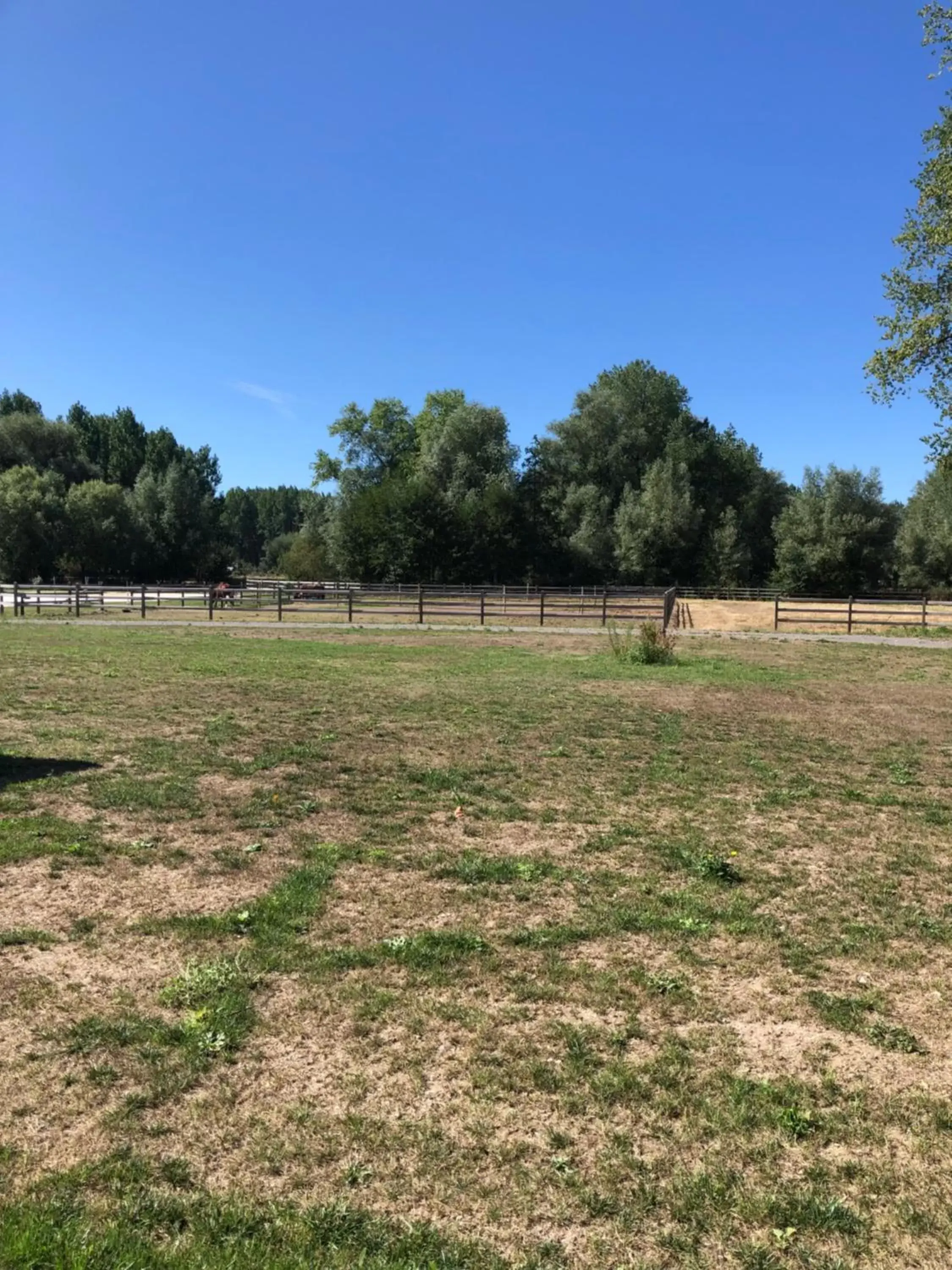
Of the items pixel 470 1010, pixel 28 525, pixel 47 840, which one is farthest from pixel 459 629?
pixel 28 525

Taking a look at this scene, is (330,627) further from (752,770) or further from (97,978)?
(97,978)

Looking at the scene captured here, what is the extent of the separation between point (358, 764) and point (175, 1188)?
6101 mm

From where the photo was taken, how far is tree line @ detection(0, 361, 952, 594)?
57812mm

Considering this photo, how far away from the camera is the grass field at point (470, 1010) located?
2645mm

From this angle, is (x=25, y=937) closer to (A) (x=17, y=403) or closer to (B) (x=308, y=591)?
(B) (x=308, y=591)

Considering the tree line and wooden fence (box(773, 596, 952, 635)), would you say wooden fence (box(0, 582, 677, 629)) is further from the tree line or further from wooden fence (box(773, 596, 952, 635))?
the tree line

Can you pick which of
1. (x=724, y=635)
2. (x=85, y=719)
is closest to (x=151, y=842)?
(x=85, y=719)

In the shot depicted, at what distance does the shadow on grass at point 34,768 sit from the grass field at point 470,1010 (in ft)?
0.17

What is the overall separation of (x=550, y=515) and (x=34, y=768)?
192ft

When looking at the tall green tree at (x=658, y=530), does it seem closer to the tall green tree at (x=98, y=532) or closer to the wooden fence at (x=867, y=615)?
the wooden fence at (x=867, y=615)

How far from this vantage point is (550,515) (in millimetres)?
64375

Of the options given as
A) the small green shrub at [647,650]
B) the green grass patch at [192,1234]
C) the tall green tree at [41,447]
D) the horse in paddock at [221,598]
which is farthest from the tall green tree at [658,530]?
the green grass patch at [192,1234]

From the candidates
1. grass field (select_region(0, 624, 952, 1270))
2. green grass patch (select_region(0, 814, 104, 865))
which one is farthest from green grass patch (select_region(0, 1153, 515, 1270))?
green grass patch (select_region(0, 814, 104, 865))

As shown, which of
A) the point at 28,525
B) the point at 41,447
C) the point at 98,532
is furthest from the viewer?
the point at 41,447
